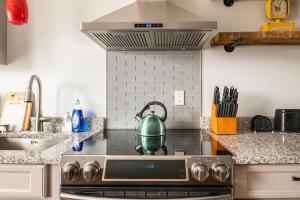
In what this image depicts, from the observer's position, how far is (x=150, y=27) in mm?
1431

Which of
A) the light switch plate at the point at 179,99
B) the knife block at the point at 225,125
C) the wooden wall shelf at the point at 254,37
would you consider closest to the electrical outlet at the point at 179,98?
the light switch plate at the point at 179,99

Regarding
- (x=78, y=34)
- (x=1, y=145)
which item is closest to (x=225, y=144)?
(x=78, y=34)

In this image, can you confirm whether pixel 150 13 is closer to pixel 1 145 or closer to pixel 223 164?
pixel 223 164

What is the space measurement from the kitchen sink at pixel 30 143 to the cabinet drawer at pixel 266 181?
108cm

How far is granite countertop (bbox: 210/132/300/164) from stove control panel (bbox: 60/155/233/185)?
10 centimetres

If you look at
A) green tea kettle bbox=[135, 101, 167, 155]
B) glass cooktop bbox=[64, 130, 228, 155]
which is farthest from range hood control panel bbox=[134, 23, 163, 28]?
glass cooktop bbox=[64, 130, 228, 155]

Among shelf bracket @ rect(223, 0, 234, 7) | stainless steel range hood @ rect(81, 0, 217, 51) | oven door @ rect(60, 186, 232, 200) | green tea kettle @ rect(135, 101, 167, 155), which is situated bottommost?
oven door @ rect(60, 186, 232, 200)

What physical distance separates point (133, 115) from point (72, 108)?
0.41 metres

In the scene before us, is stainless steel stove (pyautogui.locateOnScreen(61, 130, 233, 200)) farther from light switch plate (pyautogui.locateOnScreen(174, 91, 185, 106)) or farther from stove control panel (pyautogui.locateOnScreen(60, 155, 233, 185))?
light switch plate (pyautogui.locateOnScreen(174, 91, 185, 106))

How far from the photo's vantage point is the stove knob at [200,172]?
115 centimetres

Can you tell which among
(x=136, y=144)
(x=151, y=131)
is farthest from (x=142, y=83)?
(x=136, y=144)

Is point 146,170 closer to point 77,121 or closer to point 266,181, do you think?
point 266,181

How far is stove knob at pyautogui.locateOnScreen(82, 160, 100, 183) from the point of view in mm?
1153

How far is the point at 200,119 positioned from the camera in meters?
1.96
